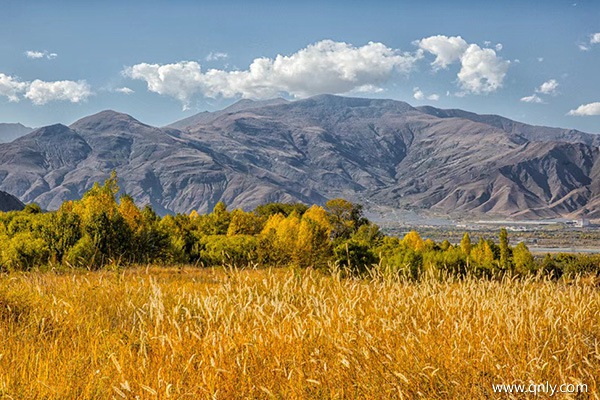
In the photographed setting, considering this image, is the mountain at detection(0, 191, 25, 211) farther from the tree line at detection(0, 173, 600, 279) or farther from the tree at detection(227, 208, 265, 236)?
the tree at detection(227, 208, 265, 236)

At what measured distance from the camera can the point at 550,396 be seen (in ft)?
12.4

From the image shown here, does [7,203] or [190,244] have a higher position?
[190,244]

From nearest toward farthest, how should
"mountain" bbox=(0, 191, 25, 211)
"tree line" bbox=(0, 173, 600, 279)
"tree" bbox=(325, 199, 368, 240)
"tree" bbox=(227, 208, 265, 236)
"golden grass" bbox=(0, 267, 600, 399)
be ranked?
"golden grass" bbox=(0, 267, 600, 399) → "tree line" bbox=(0, 173, 600, 279) → "tree" bbox=(227, 208, 265, 236) → "tree" bbox=(325, 199, 368, 240) → "mountain" bbox=(0, 191, 25, 211)

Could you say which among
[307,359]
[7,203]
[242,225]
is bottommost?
[7,203]

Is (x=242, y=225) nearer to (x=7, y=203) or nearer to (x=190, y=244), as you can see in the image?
(x=190, y=244)

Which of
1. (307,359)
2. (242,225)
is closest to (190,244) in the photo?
(242,225)

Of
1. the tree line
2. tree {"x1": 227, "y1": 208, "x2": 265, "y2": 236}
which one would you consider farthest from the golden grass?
tree {"x1": 227, "y1": 208, "x2": 265, "y2": 236}

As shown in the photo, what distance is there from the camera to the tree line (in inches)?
578

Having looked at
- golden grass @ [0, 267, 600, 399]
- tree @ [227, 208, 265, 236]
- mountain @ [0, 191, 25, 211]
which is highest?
golden grass @ [0, 267, 600, 399]

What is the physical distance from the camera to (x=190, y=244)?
1978 inches

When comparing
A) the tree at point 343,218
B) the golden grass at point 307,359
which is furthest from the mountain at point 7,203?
the golden grass at point 307,359

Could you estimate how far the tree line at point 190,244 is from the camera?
14670 millimetres

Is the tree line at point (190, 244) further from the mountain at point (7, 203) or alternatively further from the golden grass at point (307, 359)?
the mountain at point (7, 203)

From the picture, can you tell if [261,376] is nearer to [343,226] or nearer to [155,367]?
[155,367]
